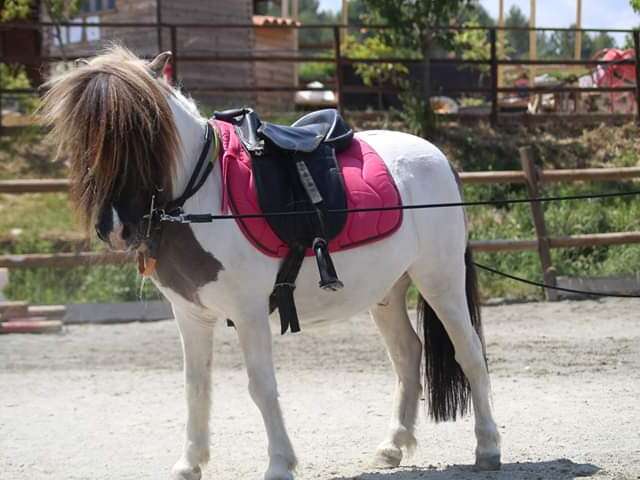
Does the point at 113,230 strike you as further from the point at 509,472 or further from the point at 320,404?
the point at 320,404

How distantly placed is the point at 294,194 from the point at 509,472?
164cm

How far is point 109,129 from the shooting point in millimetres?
3971

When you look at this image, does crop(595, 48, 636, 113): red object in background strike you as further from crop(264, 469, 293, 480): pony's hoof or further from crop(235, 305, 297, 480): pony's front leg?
crop(264, 469, 293, 480): pony's hoof

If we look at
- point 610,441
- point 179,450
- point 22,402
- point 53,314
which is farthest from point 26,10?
point 610,441

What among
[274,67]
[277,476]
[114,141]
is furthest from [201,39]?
[277,476]

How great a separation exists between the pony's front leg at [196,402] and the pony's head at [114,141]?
656mm

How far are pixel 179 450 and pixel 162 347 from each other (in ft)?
10.9

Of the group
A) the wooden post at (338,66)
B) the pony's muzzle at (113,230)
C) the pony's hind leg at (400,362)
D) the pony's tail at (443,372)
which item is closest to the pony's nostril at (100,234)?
the pony's muzzle at (113,230)

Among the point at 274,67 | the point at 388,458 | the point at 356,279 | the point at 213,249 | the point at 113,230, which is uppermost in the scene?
the point at 274,67

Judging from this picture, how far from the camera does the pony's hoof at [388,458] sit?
4.81 m

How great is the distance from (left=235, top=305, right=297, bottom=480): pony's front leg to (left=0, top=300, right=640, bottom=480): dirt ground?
1.57 feet

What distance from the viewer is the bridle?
4066 millimetres

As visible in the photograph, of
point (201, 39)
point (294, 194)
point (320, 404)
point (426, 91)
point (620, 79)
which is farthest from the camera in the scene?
point (201, 39)

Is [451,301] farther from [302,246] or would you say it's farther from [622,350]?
[622,350]
